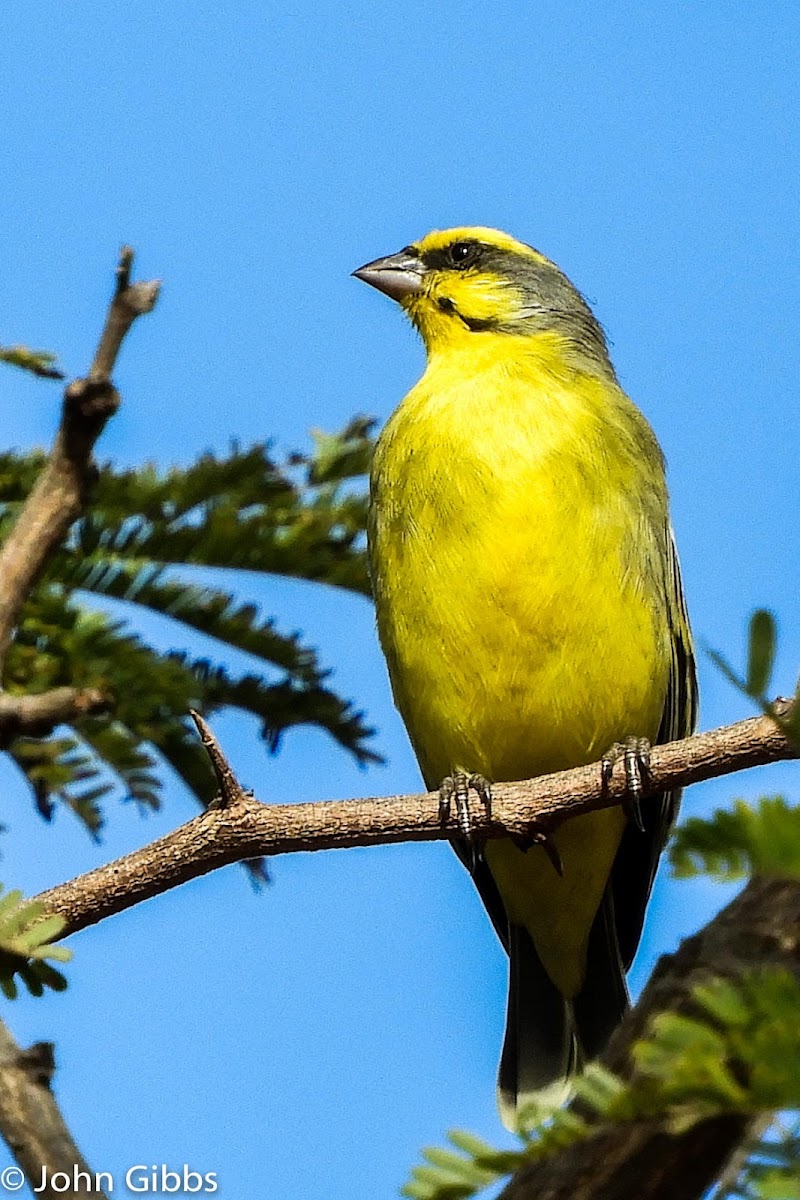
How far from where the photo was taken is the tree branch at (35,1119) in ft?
7.52

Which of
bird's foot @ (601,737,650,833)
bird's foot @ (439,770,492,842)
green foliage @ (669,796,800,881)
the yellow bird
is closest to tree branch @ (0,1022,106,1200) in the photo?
green foliage @ (669,796,800,881)

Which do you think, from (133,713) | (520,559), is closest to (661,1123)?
(133,713)

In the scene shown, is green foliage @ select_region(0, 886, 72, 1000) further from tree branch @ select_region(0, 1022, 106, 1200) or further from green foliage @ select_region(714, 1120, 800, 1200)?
green foliage @ select_region(714, 1120, 800, 1200)

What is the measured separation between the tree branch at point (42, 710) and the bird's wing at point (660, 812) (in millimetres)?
3559

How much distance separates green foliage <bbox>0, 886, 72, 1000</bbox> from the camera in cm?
283

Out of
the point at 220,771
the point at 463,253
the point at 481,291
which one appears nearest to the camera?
the point at 220,771

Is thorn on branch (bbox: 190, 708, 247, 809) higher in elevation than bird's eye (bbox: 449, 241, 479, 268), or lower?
lower

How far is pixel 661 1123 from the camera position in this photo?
188cm

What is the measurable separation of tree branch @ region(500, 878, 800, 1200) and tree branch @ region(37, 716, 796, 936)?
1.46 metres

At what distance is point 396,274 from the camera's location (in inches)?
270

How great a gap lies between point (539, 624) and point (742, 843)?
3491mm

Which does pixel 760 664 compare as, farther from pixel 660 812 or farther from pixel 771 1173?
pixel 660 812

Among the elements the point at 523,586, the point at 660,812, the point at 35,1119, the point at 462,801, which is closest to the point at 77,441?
the point at 35,1119

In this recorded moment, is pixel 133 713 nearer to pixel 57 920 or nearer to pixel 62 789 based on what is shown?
pixel 62 789
